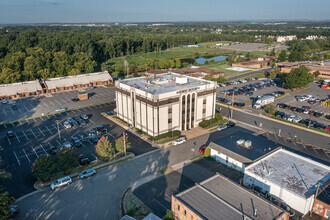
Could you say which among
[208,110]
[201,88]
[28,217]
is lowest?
[28,217]

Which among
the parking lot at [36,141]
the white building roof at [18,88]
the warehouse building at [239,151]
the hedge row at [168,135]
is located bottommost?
the parking lot at [36,141]

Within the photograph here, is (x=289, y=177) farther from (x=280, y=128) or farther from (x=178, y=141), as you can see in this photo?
(x=280, y=128)

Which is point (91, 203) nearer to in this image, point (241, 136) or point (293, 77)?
point (241, 136)

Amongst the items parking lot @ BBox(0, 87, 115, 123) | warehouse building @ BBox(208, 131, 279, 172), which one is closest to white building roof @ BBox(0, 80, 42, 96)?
parking lot @ BBox(0, 87, 115, 123)

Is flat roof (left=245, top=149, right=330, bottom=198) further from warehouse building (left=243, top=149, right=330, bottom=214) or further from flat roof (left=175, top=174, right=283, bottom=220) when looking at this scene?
flat roof (left=175, top=174, right=283, bottom=220)

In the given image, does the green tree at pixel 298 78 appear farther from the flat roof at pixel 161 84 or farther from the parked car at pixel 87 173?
the parked car at pixel 87 173

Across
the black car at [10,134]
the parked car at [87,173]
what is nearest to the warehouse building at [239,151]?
the parked car at [87,173]

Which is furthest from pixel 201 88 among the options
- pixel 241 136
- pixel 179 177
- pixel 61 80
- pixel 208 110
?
pixel 61 80

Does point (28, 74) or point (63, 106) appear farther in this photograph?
point (28, 74)
